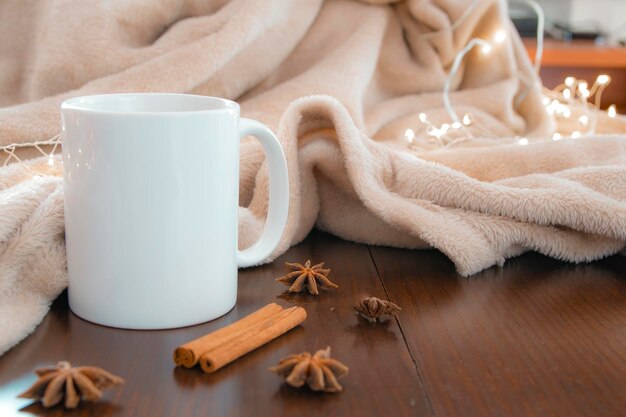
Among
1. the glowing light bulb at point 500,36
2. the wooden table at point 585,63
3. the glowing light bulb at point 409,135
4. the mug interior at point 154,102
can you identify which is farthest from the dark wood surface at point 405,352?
the wooden table at point 585,63

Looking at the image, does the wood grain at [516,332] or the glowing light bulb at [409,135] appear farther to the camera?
the glowing light bulb at [409,135]

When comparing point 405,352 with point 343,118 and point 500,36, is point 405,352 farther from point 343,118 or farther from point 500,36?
point 500,36

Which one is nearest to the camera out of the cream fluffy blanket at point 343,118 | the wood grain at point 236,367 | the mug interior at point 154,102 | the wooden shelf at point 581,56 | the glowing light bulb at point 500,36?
the wood grain at point 236,367

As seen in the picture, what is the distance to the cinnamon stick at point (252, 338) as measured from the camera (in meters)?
0.46

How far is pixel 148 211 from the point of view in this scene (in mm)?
502

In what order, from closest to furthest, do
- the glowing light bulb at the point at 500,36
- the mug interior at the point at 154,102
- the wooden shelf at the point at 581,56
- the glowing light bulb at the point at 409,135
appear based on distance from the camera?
the mug interior at the point at 154,102 → the glowing light bulb at the point at 409,135 → the glowing light bulb at the point at 500,36 → the wooden shelf at the point at 581,56

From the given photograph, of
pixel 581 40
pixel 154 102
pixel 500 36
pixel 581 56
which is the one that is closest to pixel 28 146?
pixel 154 102

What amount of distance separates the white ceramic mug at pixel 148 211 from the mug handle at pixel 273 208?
0.07m

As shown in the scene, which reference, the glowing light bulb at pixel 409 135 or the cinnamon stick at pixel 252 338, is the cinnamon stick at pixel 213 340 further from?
the glowing light bulb at pixel 409 135

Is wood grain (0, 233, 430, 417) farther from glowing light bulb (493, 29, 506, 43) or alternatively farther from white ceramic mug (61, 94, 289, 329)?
glowing light bulb (493, 29, 506, 43)

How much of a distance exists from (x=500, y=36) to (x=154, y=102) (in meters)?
0.65

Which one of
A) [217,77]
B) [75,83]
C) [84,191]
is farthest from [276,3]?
[84,191]

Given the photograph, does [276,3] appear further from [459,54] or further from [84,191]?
[84,191]

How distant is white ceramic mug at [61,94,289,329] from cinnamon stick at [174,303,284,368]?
35 millimetres
